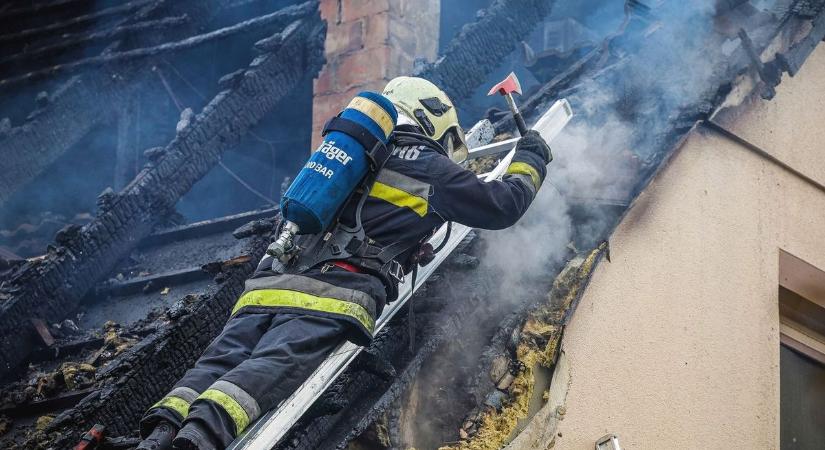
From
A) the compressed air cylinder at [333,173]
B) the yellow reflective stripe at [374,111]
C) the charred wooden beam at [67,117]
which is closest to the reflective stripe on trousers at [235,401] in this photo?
the compressed air cylinder at [333,173]

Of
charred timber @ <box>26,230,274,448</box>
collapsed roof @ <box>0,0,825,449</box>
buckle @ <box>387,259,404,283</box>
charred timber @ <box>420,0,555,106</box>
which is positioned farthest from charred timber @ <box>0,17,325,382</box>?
buckle @ <box>387,259,404,283</box>

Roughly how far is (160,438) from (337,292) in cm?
83

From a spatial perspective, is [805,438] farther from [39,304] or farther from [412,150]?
[39,304]

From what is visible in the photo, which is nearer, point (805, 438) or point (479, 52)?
point (805, 438)

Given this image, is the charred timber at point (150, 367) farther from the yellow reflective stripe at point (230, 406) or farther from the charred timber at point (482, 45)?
the charred timber at point (482, 45)

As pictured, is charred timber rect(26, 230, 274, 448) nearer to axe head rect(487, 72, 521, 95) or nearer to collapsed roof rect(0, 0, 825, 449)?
collapsed roof rect(0, 0, 825, 449)

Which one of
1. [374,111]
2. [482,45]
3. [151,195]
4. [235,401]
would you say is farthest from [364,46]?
[235,401]

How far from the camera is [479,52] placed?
5875 millimetres

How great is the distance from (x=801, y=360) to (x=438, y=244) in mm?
2959

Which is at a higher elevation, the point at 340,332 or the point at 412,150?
the point at 412,150

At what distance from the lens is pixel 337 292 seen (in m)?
3.20

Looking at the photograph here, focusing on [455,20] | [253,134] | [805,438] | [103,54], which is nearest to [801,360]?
[805,438]

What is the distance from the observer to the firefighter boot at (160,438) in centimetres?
279

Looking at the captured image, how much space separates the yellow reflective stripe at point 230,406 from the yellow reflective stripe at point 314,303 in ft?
1.61
